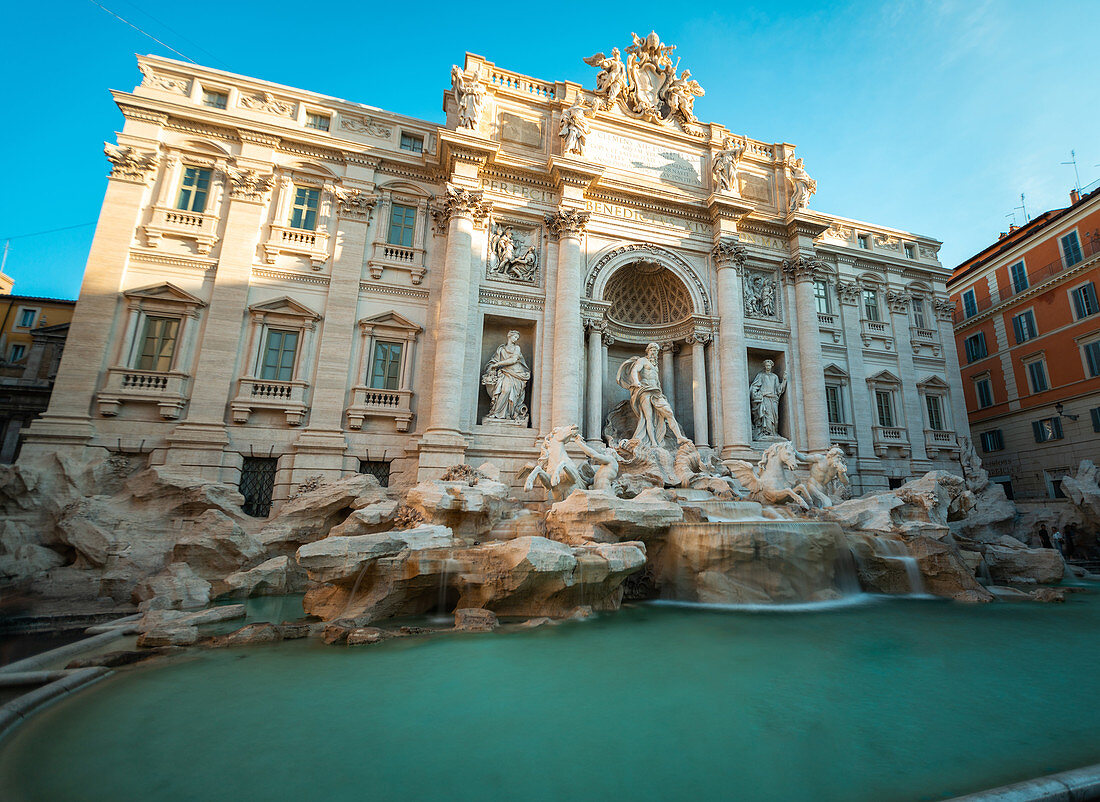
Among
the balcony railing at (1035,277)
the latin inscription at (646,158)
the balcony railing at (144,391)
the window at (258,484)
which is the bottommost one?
the window at (258,484)

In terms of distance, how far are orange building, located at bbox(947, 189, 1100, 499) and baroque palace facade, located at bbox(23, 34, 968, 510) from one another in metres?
4.60

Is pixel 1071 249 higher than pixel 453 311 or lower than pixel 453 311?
higher

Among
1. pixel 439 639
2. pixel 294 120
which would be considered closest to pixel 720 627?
pixel 439 639

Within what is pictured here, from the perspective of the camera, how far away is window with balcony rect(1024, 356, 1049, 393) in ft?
72.9

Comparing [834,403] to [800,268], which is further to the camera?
[834,403]

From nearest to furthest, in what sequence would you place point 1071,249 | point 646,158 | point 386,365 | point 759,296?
point 386,365
point 646,158
point 759,296
point 1071,249

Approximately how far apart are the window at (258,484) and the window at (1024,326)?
3105 cm

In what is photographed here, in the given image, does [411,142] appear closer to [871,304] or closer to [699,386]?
[699,386]

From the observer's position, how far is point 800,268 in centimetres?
1909

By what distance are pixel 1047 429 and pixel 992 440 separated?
8.75 ft

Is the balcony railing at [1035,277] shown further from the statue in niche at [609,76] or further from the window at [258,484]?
the window at [258,484]

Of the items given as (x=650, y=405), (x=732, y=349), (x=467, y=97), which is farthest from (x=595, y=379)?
(x=467, y=97)

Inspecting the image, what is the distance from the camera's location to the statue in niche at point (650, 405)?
15.2m

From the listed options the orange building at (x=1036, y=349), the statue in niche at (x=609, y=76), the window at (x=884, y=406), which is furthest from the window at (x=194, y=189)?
the orange building at (x=1036, y=349)
